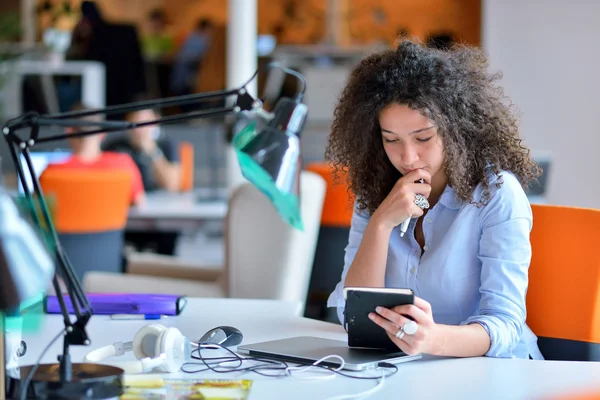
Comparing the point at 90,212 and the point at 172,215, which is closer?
the point at 90,212

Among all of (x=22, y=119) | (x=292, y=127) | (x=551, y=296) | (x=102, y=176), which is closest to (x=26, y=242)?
(x=22, y=119)

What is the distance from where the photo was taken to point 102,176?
3.79 metres

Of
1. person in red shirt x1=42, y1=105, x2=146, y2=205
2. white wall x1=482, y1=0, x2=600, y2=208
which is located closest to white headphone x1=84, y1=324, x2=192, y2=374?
person in red shirt x1=42, y1=105, x2=146, y2=205

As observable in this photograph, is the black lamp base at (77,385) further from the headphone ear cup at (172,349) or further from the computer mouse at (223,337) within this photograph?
the computer mouse at (223,337)

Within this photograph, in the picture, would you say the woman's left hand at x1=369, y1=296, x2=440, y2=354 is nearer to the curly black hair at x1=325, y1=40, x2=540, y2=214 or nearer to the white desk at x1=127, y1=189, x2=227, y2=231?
the curly black hair at x1=325, y1=40, x2=540, y2=214

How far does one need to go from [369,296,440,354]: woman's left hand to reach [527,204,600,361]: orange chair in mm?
415

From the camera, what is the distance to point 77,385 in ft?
4.09

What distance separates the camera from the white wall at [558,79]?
580cm

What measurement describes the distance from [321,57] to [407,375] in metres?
8.28

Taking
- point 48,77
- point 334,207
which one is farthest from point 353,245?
point 48,77

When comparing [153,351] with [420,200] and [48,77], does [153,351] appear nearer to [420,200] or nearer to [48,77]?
[420,200]

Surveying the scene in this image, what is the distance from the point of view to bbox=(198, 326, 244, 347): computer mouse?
1688mm

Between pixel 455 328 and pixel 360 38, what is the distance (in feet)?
29.8

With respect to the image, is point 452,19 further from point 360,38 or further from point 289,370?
point 289,370
